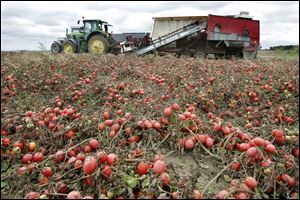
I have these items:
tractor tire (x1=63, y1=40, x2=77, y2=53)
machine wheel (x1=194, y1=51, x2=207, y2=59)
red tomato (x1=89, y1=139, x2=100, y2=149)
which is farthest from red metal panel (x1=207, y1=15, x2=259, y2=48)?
red tomato (x1=89, y1=139, x2=100, y2=149)

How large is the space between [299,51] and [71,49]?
14176mm

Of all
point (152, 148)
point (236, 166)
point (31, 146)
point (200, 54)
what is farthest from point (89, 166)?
point (200, 54)

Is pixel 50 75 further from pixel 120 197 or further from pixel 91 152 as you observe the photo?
pixel 120 197

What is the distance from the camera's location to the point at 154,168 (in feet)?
6.22

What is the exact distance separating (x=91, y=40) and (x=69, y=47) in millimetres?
1563

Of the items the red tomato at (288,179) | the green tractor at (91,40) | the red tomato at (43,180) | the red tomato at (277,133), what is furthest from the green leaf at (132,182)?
the green tractor at (91,40)

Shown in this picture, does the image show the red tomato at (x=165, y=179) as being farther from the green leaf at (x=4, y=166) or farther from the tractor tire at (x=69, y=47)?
the tractor tire at (x=69, y=47)

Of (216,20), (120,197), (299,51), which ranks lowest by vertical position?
(120,197)

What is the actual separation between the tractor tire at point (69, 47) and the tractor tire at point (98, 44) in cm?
107

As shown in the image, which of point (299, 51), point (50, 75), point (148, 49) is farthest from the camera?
point (148, 49)

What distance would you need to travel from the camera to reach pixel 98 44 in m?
13.6

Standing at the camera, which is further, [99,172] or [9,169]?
[9,169]

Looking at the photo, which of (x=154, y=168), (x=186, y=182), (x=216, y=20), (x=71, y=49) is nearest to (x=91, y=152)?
(x=154, y=168)

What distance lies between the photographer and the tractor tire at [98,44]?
13.3m
